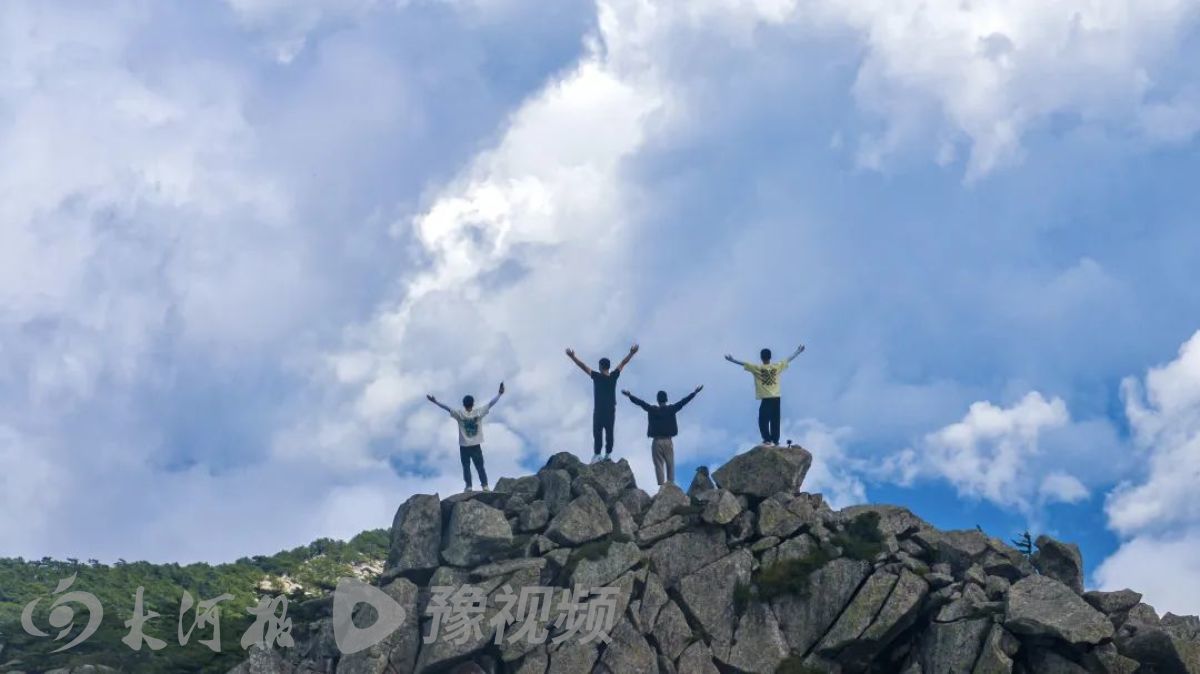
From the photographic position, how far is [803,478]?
42500 millimetres

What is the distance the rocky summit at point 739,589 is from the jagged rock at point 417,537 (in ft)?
0.18

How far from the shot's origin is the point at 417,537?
41.5 meters

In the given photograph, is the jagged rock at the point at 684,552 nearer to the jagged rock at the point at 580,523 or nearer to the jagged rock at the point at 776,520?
the jagged rock at the point at 776,520

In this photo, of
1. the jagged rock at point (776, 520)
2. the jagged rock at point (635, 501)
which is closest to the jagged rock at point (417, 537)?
the jagged rock at point (635, 501)

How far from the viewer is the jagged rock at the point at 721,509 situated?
4003cm

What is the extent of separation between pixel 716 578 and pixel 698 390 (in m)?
7.34

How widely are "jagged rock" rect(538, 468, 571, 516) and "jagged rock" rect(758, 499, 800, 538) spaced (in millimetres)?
7413

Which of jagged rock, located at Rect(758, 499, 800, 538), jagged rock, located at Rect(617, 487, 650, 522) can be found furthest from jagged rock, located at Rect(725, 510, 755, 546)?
jagged rock, located at Rect(617, 487, 650, 522)

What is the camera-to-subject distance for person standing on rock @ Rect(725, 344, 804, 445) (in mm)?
41188

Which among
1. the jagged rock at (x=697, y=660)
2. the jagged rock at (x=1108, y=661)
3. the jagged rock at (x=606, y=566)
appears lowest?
the jagged rock at (x=1108, y=661)

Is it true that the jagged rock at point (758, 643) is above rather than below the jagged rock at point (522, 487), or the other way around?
below

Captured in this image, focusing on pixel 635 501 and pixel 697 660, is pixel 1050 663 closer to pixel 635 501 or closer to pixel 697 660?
pixel 697 660

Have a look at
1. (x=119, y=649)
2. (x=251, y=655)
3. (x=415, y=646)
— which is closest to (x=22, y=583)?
(x=119, y=649)

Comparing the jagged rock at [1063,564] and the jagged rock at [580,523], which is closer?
the jagged rock at [1063,564]
